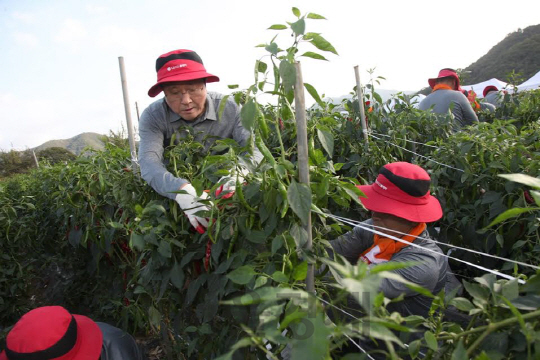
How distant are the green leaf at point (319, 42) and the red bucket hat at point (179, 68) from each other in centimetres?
97

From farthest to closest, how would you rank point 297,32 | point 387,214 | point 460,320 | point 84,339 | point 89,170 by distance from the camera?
point 89,170 → point 84,339 → point 387,214 → point 460,320 → point 297,32

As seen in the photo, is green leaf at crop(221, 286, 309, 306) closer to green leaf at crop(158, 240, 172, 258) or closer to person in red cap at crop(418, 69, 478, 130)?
green leaf at crop(158, 240, 172, 258)

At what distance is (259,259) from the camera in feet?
3.10

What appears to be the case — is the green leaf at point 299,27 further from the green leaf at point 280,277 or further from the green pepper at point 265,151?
the green leaf at point 280,277

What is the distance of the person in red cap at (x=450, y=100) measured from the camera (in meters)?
3.34

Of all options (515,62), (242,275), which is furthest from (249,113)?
(515,62)

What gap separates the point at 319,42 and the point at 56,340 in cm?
146

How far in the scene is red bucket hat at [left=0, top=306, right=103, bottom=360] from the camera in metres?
1.40

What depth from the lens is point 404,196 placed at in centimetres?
141

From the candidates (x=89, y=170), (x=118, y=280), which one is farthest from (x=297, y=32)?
(x=118, y=280)

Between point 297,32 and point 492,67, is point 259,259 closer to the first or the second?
point 297,32

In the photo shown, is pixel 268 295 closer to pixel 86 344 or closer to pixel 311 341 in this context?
pixel 311 341

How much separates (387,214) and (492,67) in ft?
109

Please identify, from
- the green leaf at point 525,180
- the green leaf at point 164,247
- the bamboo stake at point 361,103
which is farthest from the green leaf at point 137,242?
the bamboo stake at point 361,103
